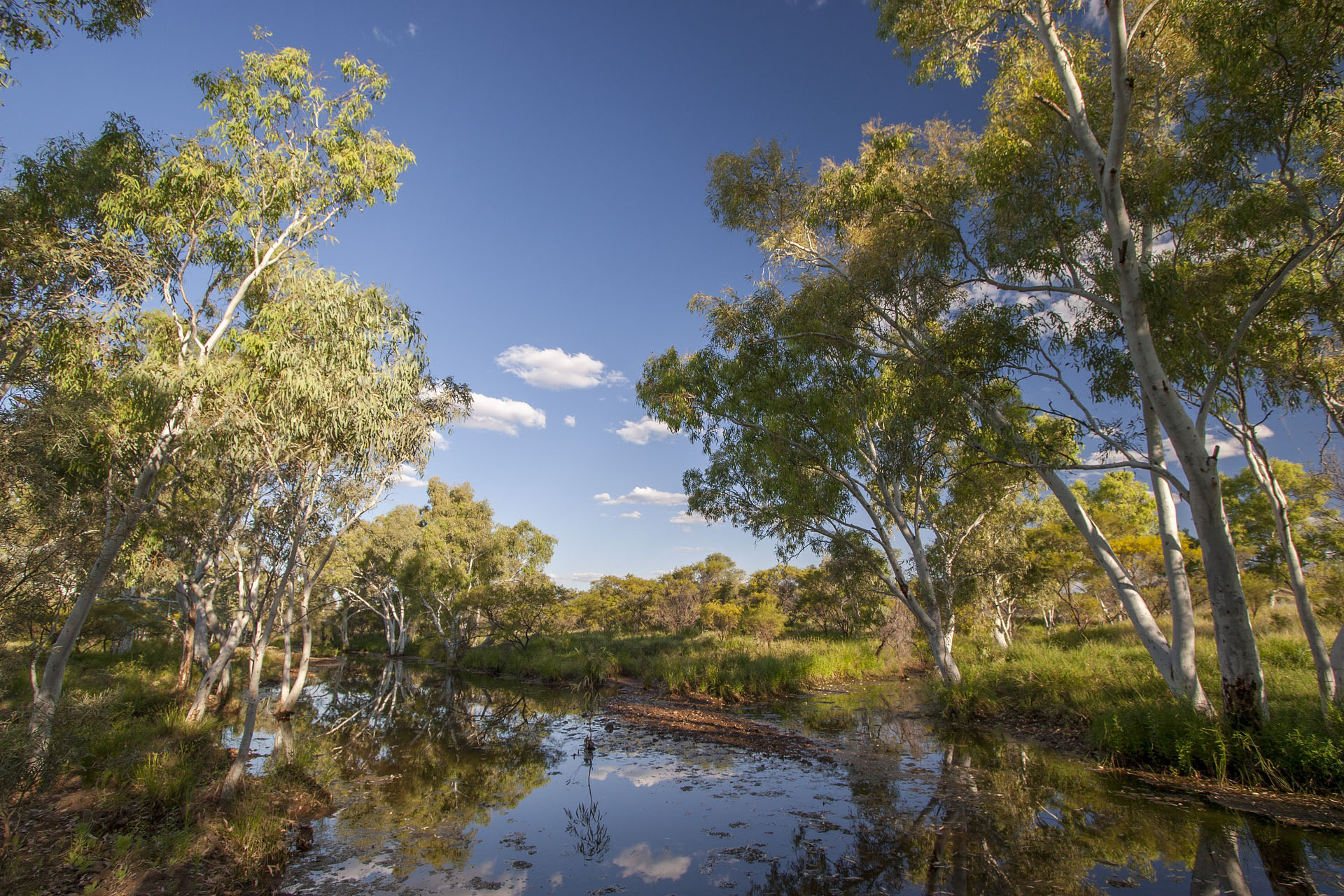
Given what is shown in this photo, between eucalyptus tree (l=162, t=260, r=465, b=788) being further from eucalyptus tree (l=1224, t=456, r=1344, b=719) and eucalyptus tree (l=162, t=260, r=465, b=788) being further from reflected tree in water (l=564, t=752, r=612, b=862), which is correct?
eucalyptus tree (l=1224, t=456, r=1344, b=719)

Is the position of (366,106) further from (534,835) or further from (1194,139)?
(1194,139)

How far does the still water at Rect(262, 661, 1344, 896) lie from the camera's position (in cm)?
553

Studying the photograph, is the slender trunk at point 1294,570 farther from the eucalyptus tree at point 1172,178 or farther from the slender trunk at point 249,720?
the slender trunk at point 249,720

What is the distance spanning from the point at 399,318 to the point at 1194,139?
1262 centimetres

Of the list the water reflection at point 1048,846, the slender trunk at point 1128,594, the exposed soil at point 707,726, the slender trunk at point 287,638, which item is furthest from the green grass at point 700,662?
the slender trunk at point 1128,594

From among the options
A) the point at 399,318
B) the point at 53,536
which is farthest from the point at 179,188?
the point at 53,536

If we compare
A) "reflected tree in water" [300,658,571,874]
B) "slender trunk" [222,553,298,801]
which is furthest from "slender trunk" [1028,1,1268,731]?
"slender trunk" [222,553,298,801]

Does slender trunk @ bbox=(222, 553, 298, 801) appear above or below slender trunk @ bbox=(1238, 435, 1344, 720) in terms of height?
below

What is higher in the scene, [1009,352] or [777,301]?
[777,301]

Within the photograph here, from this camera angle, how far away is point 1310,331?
924cm

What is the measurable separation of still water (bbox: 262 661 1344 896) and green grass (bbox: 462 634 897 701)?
23.4 feet

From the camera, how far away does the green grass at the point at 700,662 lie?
65.5ft

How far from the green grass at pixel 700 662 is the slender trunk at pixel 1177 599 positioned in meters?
12.8

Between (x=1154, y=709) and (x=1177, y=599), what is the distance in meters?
1.80
